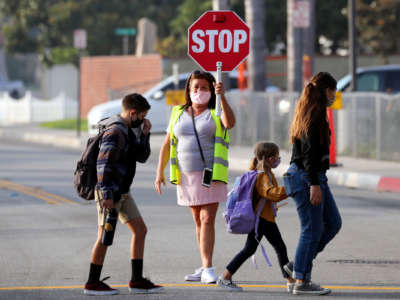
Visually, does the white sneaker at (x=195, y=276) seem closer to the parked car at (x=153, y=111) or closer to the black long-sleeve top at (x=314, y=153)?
the black long-sleeve top at (x=314, y=153)

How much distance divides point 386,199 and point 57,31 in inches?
1319

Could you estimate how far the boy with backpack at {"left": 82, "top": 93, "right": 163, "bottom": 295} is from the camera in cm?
757

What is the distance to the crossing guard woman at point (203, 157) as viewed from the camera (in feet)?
26.7

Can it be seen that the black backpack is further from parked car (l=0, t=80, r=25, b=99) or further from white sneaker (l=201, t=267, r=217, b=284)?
parked car (l=0, t=80, r=25, b=99)

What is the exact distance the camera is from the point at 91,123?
26.7 meters

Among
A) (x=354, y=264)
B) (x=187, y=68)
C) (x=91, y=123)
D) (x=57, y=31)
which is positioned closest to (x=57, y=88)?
(x=57, y=31)

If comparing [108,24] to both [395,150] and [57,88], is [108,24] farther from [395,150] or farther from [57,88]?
[395,150]

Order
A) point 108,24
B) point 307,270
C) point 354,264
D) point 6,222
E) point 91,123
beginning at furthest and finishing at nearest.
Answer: point 108,24 → point 91,123 → point 6,222 → point 354,264 → point 307,270

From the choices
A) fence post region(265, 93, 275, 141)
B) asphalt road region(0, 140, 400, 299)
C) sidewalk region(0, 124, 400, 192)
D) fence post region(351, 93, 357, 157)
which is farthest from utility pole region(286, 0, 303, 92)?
asphalt road region(0, 140, 400, 299)

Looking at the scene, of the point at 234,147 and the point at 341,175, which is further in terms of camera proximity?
the point at 234,147

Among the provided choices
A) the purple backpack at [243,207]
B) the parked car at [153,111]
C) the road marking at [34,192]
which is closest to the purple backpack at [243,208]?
the purple backpack at [243,207]

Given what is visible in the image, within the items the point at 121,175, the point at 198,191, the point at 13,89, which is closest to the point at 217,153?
the point at 198,191

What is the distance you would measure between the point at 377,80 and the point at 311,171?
57.2 feet

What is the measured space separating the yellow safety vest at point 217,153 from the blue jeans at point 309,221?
0.68 meters
